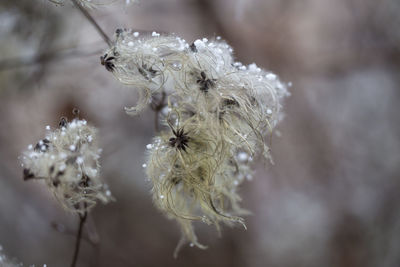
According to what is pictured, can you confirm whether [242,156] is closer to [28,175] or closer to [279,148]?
[28,175]

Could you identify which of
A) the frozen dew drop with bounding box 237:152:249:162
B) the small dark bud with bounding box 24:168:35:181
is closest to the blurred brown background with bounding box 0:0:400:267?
the frozen dew drop with bounding box 237:152:249:162

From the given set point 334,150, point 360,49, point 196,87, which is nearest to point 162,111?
point 196,87

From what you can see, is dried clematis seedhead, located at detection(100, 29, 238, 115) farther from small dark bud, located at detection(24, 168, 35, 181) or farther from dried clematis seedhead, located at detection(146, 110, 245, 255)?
small dark bud, located at detection(24, 168, 35, 181)

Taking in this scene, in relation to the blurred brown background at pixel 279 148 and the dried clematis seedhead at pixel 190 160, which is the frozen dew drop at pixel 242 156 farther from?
the blurred brown background at pixel 279 148

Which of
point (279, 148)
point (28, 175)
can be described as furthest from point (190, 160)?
point (279, 148)

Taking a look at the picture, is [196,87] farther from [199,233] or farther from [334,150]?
[334,150]
